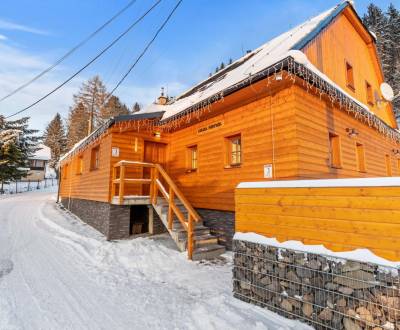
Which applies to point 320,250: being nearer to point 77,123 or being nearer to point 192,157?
point 192,157

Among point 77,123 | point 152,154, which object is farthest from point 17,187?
point 152,154

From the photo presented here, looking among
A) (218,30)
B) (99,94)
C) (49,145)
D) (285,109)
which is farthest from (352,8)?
(49,145)

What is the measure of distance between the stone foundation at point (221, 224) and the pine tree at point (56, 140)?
1755 inches

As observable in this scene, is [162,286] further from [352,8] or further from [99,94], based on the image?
[99,94]

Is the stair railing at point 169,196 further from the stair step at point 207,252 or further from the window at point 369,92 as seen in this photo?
the window at point 369,92

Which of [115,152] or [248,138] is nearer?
[248,138]

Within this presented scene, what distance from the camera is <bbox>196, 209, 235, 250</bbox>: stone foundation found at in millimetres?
7199

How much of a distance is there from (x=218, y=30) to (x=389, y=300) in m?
9.03

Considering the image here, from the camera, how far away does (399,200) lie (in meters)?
2.57

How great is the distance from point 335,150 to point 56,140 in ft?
168

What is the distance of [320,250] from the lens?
3.12 m

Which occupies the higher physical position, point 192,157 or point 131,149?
point 131,149

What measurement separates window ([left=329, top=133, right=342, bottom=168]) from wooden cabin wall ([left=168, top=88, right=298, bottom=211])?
2283mm

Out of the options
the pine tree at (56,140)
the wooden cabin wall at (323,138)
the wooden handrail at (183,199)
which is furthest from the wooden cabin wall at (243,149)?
the pine tree at (56,140)
